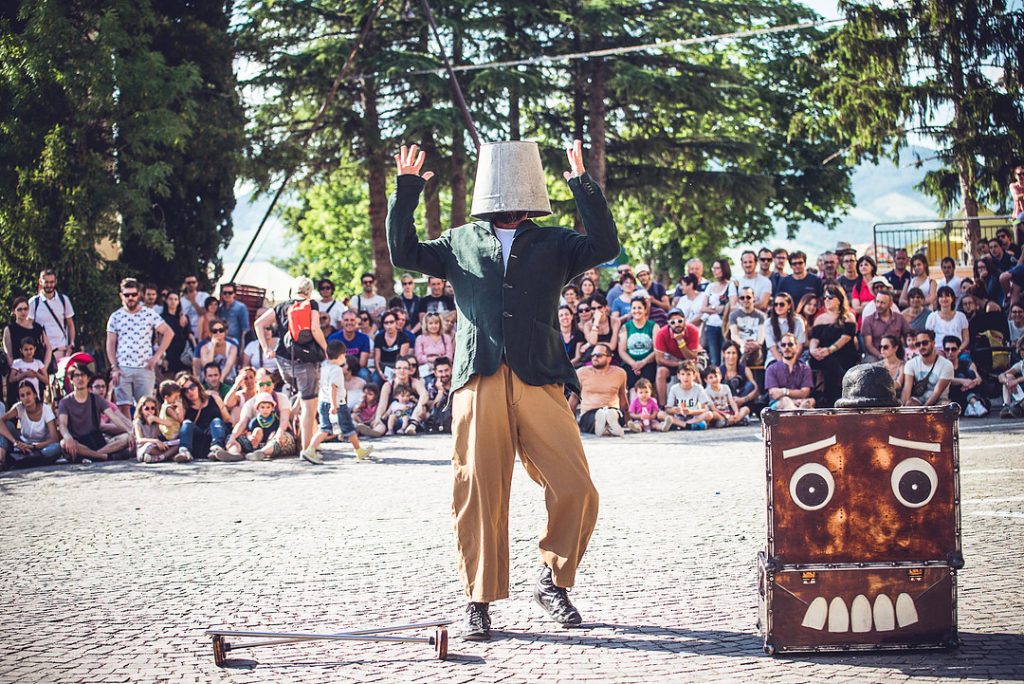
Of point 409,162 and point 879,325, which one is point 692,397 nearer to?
point 879,325

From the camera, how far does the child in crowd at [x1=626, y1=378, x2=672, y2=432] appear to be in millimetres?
14547

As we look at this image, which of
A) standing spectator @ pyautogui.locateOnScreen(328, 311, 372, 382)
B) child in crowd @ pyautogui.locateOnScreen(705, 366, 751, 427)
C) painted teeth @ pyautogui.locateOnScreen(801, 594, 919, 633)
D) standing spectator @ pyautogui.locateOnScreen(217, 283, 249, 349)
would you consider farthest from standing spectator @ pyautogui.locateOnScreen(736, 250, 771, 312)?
painted teeth @ pyautogui.locateOnScreen(801, 594, 919, 633)

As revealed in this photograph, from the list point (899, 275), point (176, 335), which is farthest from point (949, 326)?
point (176, 335)

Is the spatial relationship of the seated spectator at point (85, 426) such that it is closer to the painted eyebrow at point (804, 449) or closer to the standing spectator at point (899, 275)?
the standing spectator at point (899, 275)

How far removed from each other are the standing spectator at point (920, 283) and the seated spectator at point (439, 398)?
6170 mm

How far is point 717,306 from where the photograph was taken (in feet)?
53.0

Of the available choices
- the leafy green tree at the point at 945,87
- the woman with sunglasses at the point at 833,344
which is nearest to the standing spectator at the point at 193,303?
the woman with sunglasses at the point at 833,344

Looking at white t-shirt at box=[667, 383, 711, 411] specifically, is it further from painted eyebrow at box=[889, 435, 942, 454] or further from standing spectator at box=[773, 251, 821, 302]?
painted eyebrow at box=[889, 435, 942, 454]

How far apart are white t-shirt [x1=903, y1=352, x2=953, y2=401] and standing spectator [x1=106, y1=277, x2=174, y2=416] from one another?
9.21m

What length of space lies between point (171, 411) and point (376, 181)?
1283cm

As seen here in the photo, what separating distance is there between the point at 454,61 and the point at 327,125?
2914 millimetres

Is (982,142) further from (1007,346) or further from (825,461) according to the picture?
(825,461)

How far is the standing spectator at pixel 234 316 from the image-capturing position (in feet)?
56.4

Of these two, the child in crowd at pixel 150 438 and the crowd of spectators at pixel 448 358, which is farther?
the crowd of spectators at pixel 448 358
